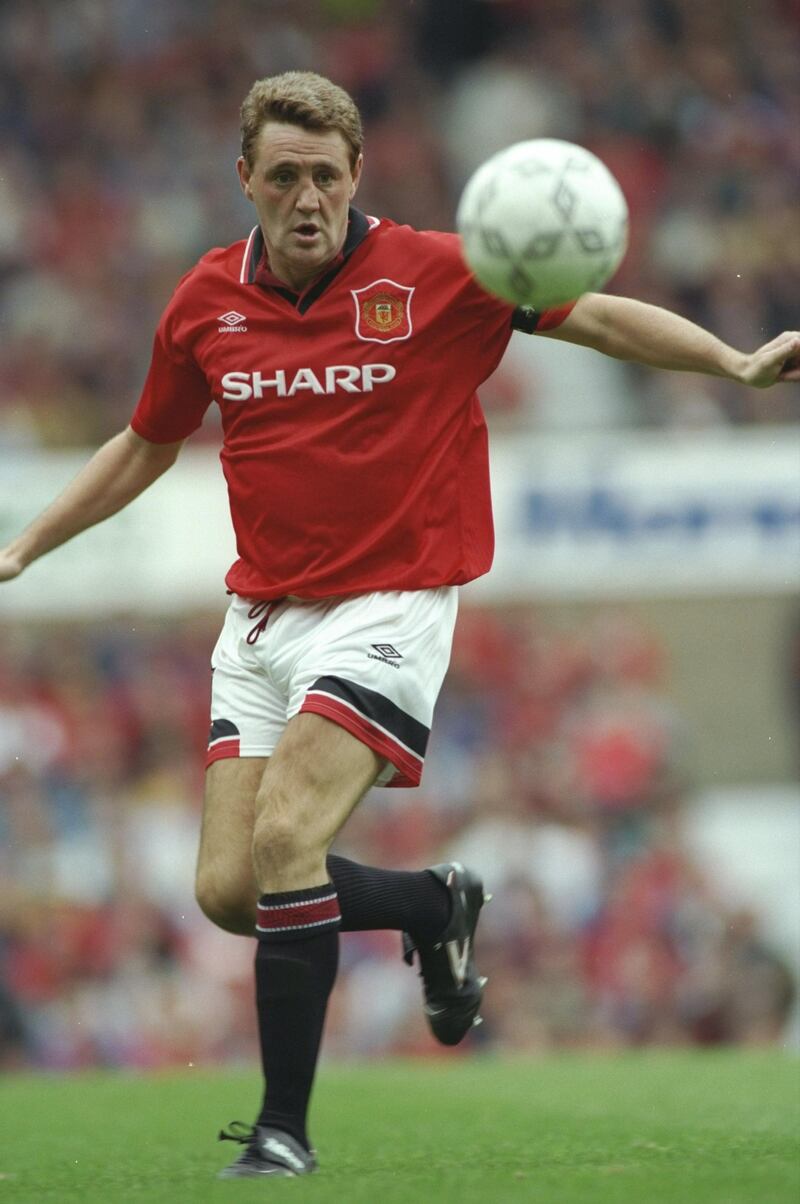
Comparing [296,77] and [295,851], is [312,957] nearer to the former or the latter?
[295,851]

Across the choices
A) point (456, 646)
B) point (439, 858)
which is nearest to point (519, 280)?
point (439, 858)

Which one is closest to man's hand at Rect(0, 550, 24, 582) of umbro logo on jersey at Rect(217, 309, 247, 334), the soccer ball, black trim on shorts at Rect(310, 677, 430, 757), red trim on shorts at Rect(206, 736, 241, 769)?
red trim on shorts at Rect(206, 736, 241, 769)

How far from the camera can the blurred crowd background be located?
12.3m

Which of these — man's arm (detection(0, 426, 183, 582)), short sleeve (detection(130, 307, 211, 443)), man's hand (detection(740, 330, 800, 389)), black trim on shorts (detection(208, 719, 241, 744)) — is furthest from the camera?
man's arm (detection(0, 426, 183, 582))

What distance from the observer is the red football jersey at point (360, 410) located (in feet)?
17.5

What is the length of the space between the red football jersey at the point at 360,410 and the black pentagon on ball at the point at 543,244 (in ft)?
1.61

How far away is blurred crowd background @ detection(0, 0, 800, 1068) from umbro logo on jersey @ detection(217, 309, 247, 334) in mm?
6925

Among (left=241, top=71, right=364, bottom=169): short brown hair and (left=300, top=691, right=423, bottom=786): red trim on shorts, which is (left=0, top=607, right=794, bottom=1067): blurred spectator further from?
(left=241, top=71, right=364, bottom=169): short brown hair

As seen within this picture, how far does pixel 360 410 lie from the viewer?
17.5 ft

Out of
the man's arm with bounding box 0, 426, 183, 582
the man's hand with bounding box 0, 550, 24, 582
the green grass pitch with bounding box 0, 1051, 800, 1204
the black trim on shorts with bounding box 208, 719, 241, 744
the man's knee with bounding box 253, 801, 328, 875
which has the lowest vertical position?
the green grass pitch with bounding box 0, 1051, 800, 1204

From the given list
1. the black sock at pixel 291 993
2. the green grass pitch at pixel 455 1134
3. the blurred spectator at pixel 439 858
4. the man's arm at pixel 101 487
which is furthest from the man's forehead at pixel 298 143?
the blurred spectator at pixel 439 858

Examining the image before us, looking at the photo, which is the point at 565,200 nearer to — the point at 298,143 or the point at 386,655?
the point at 298,143

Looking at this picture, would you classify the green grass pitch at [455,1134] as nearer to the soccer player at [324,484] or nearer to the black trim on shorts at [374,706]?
the soccer player at [324,484]

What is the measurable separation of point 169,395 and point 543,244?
1.37 metres
